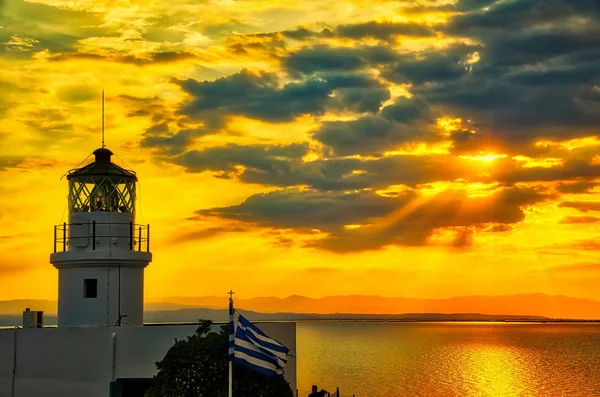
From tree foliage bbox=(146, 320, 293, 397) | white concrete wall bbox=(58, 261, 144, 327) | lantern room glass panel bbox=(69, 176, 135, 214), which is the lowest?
tree foliage bbox=(146, 320, 293, 397)

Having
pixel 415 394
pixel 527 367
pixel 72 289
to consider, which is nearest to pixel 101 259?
pixel 72 289

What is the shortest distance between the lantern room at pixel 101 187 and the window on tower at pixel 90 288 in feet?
9.39

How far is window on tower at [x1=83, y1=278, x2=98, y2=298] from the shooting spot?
35.1m

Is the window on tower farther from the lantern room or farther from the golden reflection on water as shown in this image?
the golden reflection on water

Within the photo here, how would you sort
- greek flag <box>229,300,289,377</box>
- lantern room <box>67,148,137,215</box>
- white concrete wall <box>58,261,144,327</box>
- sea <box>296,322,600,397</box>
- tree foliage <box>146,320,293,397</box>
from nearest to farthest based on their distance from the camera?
greek flag <box>229,300,289,377</box>, tree foliage <box>146,320,293,397</box>, white concrete wall <box>58,261,144,327</box>, lantern room <box>67,148,137,215</box>, sea <box>296,322,600,397</box>

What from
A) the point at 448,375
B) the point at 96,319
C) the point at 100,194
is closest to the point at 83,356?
the point at 96,319

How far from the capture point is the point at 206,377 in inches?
1099

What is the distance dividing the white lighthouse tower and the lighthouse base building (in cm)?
4

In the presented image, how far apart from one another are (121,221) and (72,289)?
324 cm

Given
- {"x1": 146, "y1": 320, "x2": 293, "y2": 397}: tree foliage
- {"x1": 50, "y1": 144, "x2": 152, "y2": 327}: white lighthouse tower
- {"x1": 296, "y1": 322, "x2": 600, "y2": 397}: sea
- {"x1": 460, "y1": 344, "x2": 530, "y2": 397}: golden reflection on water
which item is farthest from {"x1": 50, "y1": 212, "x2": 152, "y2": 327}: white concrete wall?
{"x1": 460, "y1": 344, "x2": 530, "y2": 397}: golden reflection on water

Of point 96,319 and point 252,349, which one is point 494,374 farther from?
point 252,349

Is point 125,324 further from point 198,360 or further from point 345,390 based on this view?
point 345,390

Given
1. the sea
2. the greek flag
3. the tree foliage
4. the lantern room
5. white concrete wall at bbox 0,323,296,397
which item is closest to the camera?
the greek flag

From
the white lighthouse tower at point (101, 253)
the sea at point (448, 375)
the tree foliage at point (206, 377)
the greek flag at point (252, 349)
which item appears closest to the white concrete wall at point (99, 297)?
the white lighthouse tower at point (101, 253)
